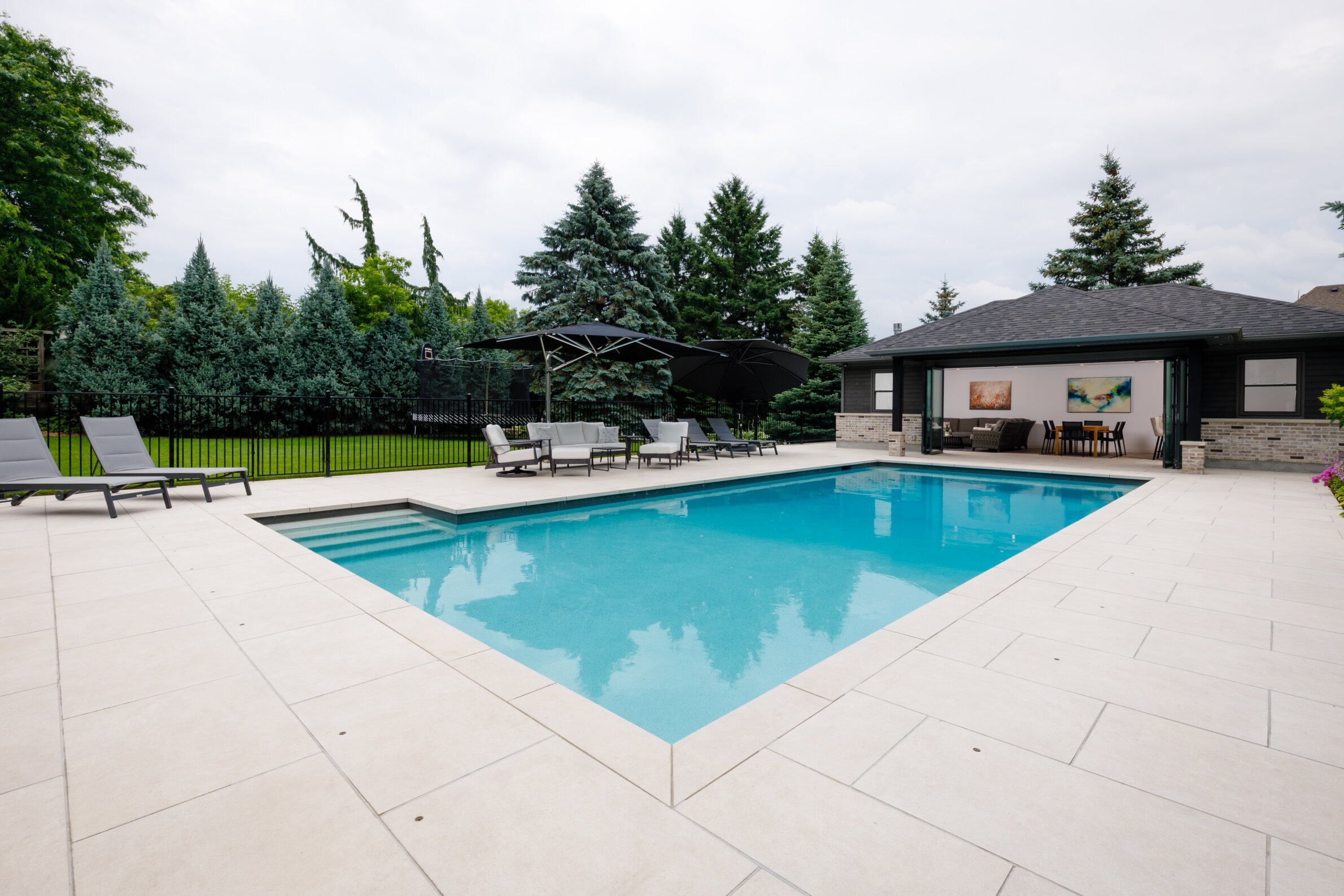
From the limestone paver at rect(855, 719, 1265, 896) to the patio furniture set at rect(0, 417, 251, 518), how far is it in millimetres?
7150

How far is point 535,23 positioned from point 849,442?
12353mm

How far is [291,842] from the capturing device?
1.52 m

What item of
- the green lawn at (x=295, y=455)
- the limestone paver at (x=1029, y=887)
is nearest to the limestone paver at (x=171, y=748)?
the limestone paver at (x=1029, y=887)

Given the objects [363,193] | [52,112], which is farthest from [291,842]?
[363,193]

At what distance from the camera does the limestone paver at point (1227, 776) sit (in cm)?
162

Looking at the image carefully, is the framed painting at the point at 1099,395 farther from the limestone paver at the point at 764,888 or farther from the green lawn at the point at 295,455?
the limestone paver at the point at 764,888

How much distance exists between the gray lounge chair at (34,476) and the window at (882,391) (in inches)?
621

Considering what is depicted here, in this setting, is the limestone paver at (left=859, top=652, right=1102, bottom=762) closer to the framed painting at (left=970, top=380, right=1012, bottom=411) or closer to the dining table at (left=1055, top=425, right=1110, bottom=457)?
the dining table at (left=1055, top=425, right=1110, bottom=457)

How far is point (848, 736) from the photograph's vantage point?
2.05 m

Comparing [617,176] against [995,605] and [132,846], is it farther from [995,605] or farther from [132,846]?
[132,846]

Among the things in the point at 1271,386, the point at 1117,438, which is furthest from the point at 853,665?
the point at 1117,438

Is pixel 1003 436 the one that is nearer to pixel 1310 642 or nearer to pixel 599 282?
pixel 599 282

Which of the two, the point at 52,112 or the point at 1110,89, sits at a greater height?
the point at 52,112

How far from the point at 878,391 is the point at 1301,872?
54.7 feet
